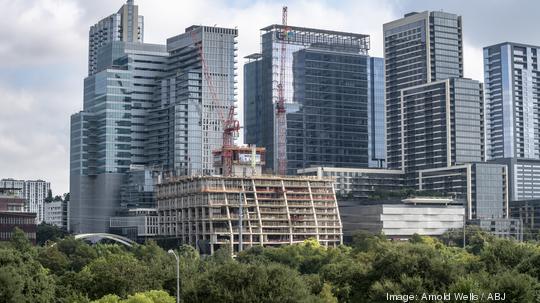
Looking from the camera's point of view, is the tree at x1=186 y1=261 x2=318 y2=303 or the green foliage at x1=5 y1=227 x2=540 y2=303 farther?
the green foliage at x1=5 y1=227 x2=540 y2=303

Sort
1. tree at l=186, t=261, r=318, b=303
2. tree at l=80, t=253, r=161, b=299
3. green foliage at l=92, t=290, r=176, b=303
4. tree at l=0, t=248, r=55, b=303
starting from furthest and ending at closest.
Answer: tree at l=80, t=253, r=161, b=299 < tree at l=0, t=248, r=55, b=303 < green foliage at l=92, t=290, r=176, b=303 < tree at l=186, t=261, r=318, b=303

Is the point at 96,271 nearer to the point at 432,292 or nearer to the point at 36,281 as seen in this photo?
the point at 36,281

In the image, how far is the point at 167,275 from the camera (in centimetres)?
13788

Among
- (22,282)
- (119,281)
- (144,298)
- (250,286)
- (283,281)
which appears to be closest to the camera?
(250,286)

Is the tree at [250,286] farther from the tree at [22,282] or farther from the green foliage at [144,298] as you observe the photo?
the tree at [22,282]

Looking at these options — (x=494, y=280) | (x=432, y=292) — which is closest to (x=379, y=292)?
(x=432, y=292)

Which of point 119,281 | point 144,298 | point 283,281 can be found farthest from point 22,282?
point 283,281

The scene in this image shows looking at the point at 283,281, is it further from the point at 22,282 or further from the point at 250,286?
the point at 22,282

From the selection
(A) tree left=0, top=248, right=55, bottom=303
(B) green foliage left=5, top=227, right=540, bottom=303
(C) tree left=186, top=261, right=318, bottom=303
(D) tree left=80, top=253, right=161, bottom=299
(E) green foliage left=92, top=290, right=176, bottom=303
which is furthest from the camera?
(D) tree left=80, top=253, right=161, bottom=299

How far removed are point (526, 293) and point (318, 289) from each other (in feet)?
122

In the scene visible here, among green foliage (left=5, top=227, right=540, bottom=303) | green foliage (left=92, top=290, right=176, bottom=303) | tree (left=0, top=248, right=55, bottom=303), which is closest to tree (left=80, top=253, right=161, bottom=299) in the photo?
green foliage (left=5, top=227, right=540, bottom=303)

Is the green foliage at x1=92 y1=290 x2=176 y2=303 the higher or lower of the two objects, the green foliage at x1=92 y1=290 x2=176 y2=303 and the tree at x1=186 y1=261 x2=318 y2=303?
the lower

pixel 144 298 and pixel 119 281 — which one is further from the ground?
pixel 144 298

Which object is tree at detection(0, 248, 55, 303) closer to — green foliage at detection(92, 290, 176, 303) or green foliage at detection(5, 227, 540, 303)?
green foliage at detection(5, 227, 540, 303)
